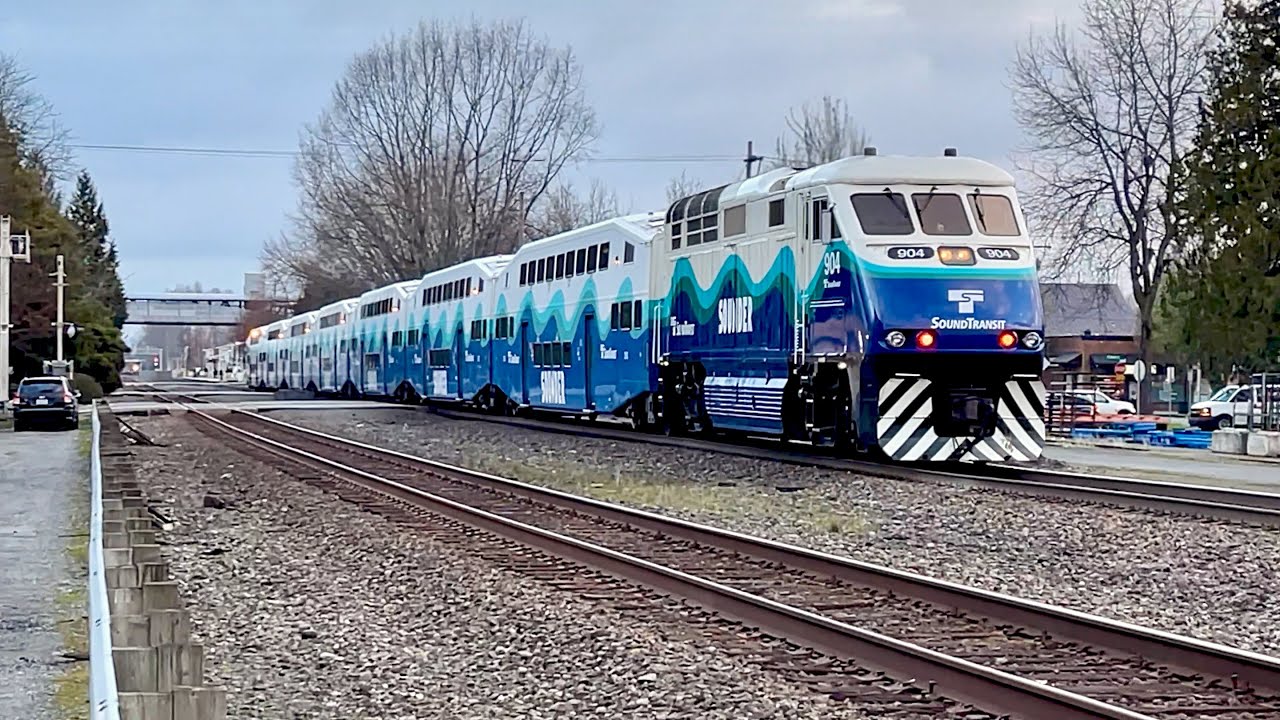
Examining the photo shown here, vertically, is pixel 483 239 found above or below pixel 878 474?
above

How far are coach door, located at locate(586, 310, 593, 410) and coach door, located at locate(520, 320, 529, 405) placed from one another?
4587 millimetres

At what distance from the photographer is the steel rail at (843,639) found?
22.4ft

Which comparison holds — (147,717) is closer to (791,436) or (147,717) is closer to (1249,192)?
(791,436)

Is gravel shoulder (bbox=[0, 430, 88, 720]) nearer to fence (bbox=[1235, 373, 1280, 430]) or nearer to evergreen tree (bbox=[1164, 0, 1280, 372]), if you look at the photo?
fence (bbox=[1235, 373, 1280, 430])

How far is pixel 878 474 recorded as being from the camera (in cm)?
1930

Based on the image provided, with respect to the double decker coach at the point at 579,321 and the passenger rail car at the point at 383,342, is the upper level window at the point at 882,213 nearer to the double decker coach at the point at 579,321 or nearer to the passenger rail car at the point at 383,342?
the double decker coach at the point at 579,321

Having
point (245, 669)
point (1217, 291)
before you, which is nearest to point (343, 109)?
point (1217, 291)

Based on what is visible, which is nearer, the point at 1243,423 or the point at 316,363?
the point at 1243,423

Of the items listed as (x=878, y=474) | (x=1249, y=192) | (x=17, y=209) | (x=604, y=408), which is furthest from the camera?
(x=17, y=209)

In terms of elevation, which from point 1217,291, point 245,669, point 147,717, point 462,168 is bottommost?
point 245,669

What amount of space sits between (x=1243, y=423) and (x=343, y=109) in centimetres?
4491

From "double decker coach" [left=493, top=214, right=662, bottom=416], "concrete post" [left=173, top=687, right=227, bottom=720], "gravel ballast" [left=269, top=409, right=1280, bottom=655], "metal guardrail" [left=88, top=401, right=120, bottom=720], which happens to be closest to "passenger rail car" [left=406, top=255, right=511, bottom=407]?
"double decker coach" [left=493, top=214, right=662, bottom=416]

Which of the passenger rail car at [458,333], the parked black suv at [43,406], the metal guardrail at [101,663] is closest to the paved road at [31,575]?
the metal guardrail at [101,663]

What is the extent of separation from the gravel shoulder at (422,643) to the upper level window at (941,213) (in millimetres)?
8406
